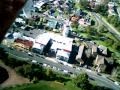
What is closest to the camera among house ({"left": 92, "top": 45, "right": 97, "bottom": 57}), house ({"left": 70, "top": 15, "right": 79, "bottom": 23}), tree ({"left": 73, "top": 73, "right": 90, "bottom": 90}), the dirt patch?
the dirt patch

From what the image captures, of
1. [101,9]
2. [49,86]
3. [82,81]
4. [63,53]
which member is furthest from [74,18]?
[49,86]

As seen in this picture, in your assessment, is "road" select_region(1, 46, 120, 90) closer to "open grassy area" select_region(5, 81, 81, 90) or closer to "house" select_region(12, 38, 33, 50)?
"house" select_region(12, 38, 33, 50)

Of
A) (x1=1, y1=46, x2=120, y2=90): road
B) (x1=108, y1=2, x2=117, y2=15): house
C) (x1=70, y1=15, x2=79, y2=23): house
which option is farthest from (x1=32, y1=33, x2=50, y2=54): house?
(x1=108, y1=2, x2=117, y2=15): house

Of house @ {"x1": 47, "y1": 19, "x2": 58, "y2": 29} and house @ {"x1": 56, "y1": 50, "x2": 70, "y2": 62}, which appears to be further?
house @ {"x1": 47, "y1": 19, "x2": 58, "y2": 29}

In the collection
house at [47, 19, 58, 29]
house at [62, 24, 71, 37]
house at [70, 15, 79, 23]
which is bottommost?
house at [62, 24, 71, 37]

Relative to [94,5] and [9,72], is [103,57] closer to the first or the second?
[9,72]

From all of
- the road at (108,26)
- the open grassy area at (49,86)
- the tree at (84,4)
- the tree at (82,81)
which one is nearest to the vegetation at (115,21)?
the road at (108,26)

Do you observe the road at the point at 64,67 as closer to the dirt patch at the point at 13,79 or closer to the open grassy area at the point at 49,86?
the open grassy area at the point at 49,86

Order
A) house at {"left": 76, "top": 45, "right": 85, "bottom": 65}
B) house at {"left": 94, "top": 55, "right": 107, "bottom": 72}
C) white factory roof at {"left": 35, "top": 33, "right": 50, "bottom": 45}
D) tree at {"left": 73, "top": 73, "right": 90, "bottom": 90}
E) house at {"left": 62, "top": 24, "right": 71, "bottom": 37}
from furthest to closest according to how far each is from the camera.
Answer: house at {"left": 62, "top": 24, "right": 71, "bottom": 37}, white factory roof at {"left": 35, "top": 33, "right": 50, "bottom": 45}, house at {"left": 76, "top": 45, "right": 85, "bottom": 65}, house at {"left": 94, "top": 55, "right": 107, "bottom": 72}, tree at {"left": 73, "top": 73, "right": 90, "bottom": 90}
